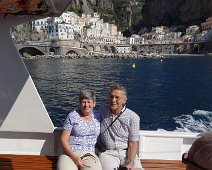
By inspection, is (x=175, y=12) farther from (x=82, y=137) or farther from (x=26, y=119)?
(x=82, y=137)

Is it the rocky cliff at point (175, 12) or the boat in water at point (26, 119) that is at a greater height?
the rocky cliff at point (175, 12)

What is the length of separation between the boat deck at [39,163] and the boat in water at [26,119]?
0.09 meters

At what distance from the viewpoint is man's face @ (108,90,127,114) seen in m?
3.10

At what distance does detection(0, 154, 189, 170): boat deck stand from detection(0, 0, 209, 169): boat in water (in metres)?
0.09

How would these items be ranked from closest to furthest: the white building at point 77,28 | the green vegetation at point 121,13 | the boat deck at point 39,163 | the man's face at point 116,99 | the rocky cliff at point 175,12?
1. the man's face at point 116,99
2. the boat deck at point 39,163
3. the white building at point 77,28
4. the rocky cliff at point 175,12
5. the green vegetation at point 121,13

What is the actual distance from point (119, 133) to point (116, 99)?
294 mm

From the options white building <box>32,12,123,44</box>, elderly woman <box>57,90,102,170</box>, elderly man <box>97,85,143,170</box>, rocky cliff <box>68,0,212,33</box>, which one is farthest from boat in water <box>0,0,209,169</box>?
white building <box>32,12,123,44</box>

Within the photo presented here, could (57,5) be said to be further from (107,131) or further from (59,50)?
(59,50)

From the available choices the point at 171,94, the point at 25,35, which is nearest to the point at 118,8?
the point at 25,35

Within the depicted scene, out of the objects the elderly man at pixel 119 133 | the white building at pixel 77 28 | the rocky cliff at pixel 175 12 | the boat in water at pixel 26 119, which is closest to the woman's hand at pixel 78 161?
the elderly man at pixel 119 133

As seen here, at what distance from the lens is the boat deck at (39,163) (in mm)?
3641

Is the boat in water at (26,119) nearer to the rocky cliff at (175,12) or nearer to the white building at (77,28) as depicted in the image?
the white building at (77,28)

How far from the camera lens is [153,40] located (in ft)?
414

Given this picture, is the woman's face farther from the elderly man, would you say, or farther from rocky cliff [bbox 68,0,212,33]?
rocky cliff [bbox 68,0,212,33]
